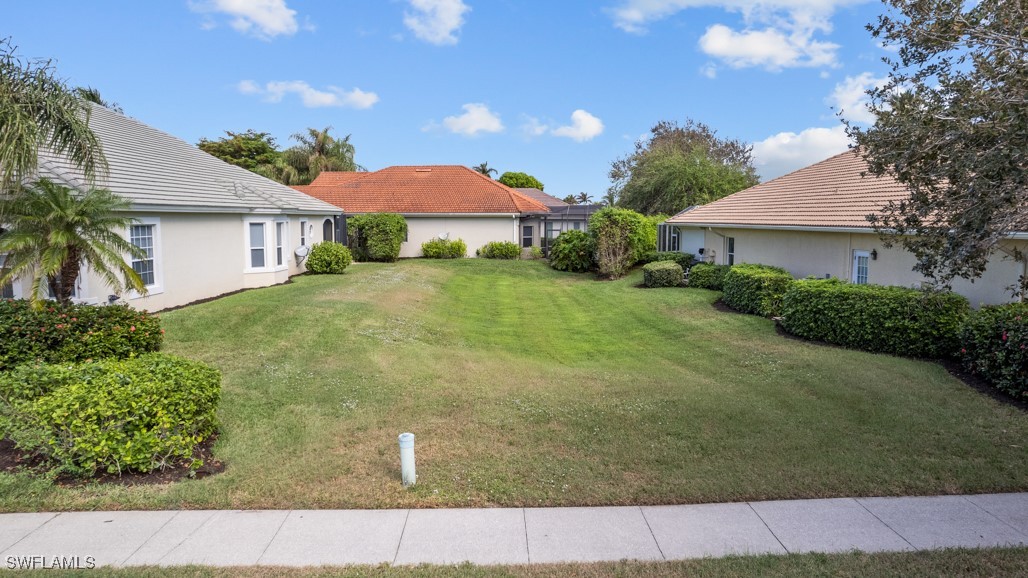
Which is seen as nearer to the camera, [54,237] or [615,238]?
[54,237]

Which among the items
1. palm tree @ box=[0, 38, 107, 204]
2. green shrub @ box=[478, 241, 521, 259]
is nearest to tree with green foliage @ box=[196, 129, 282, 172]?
green shrub @ box=[478, 241, 521, 259]

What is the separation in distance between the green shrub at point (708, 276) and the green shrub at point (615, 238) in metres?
5.38

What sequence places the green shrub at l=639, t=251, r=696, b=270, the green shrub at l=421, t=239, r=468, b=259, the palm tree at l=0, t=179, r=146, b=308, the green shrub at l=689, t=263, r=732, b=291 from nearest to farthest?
1. the palm tree at l=0, t=179, r=146, b=308
2. the green shrub at l=689, t=263, r=732, b=291
3. the green shrub at l=639, t=251, r=696, b=270
4. the green shrub at l=421, t=239, r=468, b=259

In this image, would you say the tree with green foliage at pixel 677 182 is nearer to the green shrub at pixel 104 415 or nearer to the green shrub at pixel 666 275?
the green shrub at pixel 666 275

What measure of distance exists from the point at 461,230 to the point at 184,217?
19733 mm

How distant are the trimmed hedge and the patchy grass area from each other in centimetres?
541

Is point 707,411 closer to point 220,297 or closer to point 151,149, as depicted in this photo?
point 220,297

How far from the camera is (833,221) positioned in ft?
55.0

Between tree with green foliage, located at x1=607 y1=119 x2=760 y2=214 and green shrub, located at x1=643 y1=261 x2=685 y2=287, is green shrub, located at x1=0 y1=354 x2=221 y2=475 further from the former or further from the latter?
tree with green foliage, located at x1=607 y1=119 x2=760 y2=214

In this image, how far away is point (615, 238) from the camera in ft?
95.3

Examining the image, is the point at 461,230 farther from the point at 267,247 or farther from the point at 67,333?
the point at 67,333

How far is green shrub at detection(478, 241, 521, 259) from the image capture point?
3525 cm

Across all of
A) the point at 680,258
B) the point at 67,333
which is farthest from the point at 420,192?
the point at 67,333

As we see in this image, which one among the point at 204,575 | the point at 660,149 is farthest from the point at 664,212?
the point at 204,575
